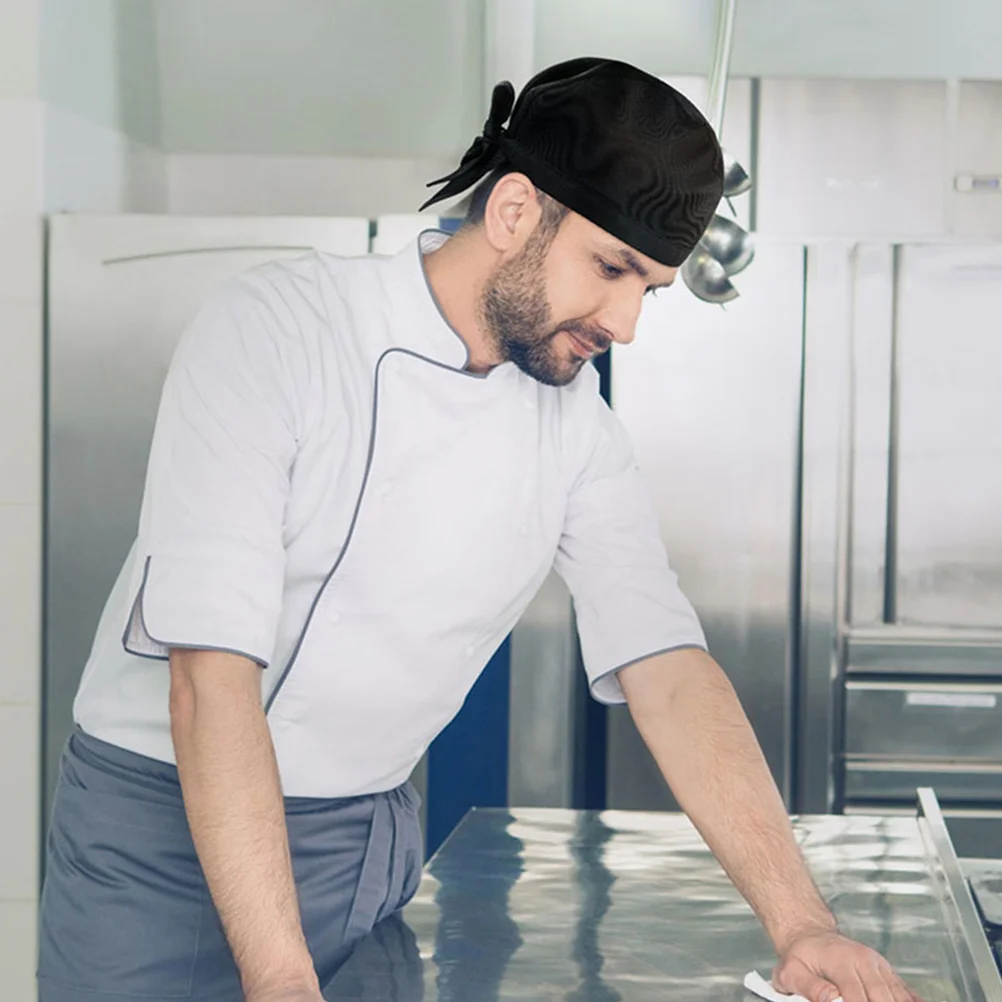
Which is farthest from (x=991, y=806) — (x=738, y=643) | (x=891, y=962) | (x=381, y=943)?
(x=381, y=943)

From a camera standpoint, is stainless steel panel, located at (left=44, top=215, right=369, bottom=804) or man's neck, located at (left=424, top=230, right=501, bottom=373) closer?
man's neck, located at (left=424, top=230, right=501, bottom=373)

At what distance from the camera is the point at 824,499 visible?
9.36 ft

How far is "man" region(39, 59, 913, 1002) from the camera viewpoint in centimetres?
138

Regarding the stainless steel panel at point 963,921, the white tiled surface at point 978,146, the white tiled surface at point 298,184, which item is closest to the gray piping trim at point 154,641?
the stainless steel panel at point 963,921

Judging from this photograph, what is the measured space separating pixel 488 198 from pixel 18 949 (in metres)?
2.01

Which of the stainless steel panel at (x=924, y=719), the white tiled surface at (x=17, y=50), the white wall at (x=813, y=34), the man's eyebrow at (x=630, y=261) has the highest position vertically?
the white wall at (x=813, y=34)

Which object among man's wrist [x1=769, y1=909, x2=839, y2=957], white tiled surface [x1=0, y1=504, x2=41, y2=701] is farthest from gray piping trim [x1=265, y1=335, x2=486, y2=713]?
white tiled surface [x1=0, y1=504, x2=41, y2=701]

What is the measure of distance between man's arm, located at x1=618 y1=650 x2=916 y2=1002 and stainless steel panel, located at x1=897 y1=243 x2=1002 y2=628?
1.33 meters

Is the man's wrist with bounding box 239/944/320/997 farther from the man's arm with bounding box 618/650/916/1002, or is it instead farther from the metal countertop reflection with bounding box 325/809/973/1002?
the man's arm with bounding box 618/650/916/1002

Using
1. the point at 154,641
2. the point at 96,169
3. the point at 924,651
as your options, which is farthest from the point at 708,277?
the point at 96,169

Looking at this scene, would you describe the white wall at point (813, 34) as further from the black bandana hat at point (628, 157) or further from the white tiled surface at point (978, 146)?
the black bandana hat at point (628, 157)

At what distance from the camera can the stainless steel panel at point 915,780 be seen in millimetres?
2881

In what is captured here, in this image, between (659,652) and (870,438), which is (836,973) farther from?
(870,438)

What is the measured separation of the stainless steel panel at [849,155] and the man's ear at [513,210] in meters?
2.08
